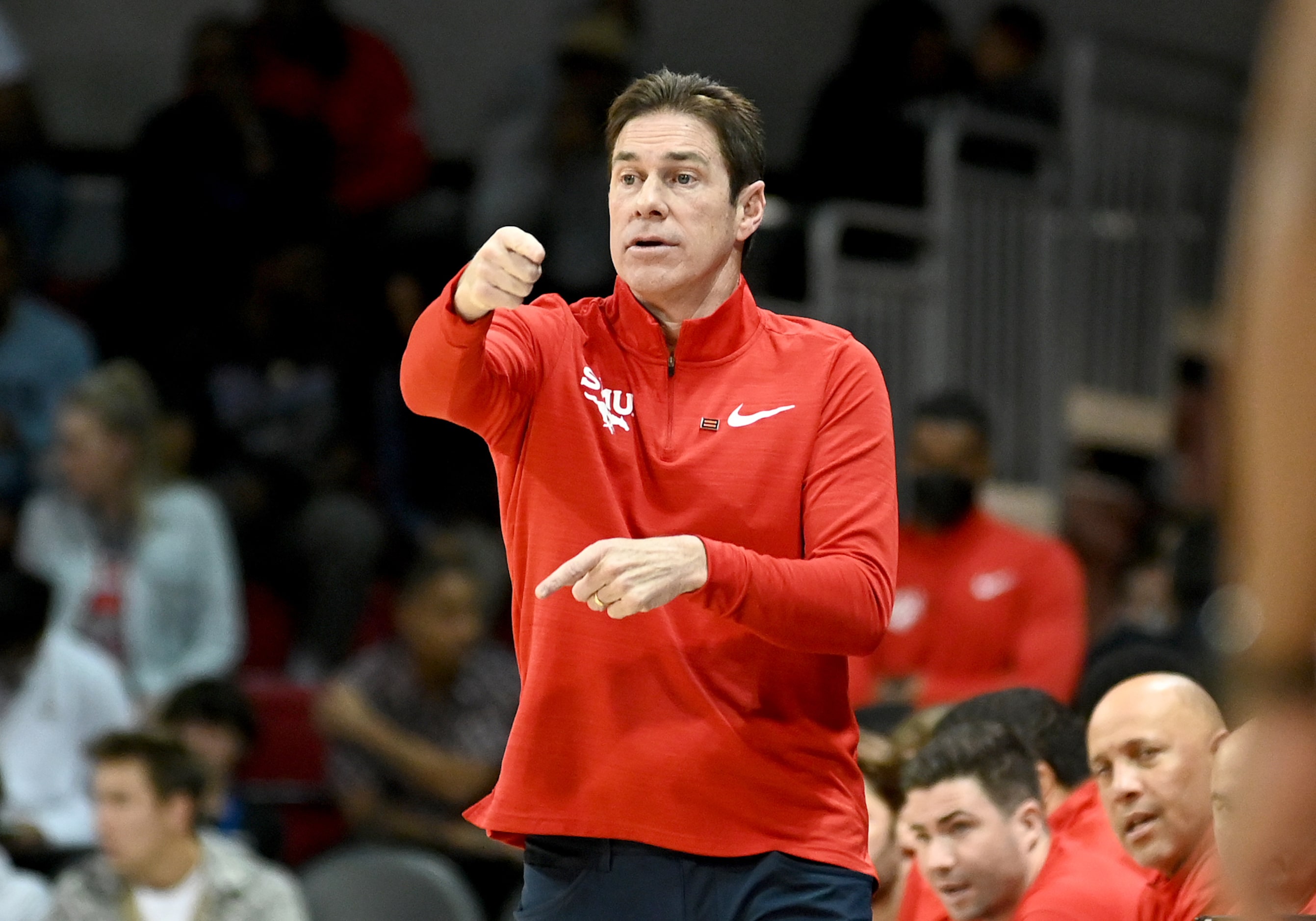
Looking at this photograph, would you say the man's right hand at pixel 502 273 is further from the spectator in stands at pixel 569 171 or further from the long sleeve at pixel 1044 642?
the spectator in stands at pixel 569 171

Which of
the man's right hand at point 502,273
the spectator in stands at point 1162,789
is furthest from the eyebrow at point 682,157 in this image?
the spectator in stands at point 1162,789

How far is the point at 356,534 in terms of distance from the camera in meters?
7.26

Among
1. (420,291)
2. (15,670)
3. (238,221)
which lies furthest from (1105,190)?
(15,670)

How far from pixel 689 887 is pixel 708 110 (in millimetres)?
976

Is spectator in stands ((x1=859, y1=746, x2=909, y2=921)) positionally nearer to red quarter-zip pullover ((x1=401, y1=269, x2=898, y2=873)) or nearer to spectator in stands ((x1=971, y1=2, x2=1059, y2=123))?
red quarter-zip pullover ((x1=401, y1=269, x2=898, y2=873))

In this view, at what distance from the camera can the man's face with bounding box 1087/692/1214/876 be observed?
316 centimetres

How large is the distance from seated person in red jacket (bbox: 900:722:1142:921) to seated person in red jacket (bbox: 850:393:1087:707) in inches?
81.3

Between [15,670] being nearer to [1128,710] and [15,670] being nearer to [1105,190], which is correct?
[1128,710]

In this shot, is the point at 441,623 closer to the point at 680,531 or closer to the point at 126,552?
the point at 126,552

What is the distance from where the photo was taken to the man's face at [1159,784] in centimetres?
316

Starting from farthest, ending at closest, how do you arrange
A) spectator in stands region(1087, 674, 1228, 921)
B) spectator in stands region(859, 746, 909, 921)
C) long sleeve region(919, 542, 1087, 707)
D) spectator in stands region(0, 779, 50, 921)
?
long sleeve region(919, 542, 1087, 707) < spectator in stands region(0, 779, 50, 921) < spectator in stands region(859, 746, 909, 921) < spectator in stands region(1087, 674, 1228, 921)

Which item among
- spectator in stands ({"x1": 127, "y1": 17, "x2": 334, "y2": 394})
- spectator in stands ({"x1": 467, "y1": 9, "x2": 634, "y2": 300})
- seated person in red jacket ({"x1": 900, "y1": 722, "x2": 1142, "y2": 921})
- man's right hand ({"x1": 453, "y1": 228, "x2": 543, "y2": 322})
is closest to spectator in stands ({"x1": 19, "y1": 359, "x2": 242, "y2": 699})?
spectator in stands ({"x1": 127, "y1": 17, "x2": 334, "y2": 394})

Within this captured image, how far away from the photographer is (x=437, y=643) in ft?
20.6

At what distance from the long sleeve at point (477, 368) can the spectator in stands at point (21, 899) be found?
3168mm
